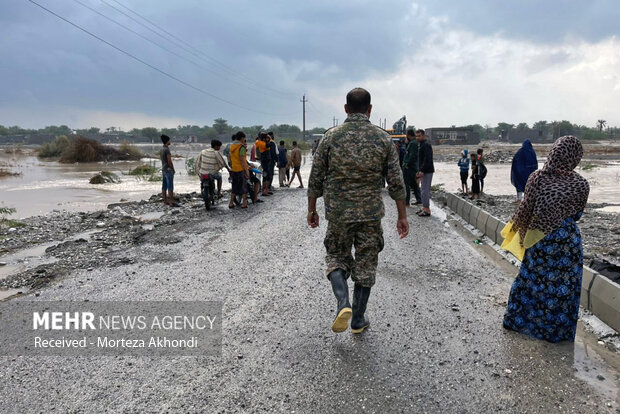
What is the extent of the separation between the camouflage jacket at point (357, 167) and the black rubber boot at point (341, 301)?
1.58ft

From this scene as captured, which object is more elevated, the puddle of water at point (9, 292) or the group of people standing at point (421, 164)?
the group of people standing at point (421, 164)

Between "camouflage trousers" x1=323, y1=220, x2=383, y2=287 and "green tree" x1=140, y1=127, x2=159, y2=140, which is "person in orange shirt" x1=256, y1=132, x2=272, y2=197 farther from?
"green tree" x1=140, y1=127, x2=159, y2=140

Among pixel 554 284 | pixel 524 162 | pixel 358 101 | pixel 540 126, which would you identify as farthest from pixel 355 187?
pixel 540 126

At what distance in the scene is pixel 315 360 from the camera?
10.5 feet

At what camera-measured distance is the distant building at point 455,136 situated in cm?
7450

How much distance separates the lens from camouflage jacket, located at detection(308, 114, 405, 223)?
328 cm

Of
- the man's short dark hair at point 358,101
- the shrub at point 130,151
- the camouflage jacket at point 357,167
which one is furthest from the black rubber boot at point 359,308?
the shrub at point 130,151

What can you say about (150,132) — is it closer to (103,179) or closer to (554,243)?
(103,179)

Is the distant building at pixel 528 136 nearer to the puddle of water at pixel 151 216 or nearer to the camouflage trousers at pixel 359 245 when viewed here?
the puddle of water at pixel 151 216

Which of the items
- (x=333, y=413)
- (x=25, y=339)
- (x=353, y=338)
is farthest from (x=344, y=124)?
(x=25, y=339)

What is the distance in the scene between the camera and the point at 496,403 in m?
2.69

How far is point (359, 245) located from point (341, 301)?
0.48 meters

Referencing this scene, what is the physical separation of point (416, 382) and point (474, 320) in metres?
1.33
